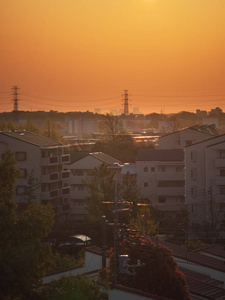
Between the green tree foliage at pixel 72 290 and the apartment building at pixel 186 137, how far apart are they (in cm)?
2293

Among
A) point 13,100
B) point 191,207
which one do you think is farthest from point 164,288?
point 13,100

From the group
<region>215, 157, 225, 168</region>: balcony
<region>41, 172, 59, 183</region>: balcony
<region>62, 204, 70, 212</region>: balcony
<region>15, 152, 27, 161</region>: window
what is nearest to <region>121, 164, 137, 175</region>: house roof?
<region>62, 204, 70, 212</region>: balcony

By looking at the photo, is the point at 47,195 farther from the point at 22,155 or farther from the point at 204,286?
the point at 204,286

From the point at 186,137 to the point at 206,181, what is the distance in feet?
28.9

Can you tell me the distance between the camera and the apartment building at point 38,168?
2247cm

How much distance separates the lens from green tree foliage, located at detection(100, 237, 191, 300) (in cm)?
845

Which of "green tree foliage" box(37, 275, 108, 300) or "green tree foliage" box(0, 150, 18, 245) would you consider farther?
"green tree foliage" box(0, 150, 18, 245)

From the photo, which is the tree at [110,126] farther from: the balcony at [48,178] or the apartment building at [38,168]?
the balcony at [48,178]

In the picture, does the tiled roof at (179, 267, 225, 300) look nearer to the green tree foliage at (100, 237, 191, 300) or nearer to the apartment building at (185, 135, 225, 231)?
the green tree foliage at (100, 237, 191, 300)

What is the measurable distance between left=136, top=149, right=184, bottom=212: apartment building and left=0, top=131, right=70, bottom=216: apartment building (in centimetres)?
408

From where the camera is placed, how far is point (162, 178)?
24703 millimetres

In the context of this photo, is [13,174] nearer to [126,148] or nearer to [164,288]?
[164,288]

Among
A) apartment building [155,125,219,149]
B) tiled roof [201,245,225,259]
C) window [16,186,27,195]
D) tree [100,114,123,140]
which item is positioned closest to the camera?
tiled roof [201,245,225,259]

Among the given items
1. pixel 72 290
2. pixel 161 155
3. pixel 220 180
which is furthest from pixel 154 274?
pixel 161 155
